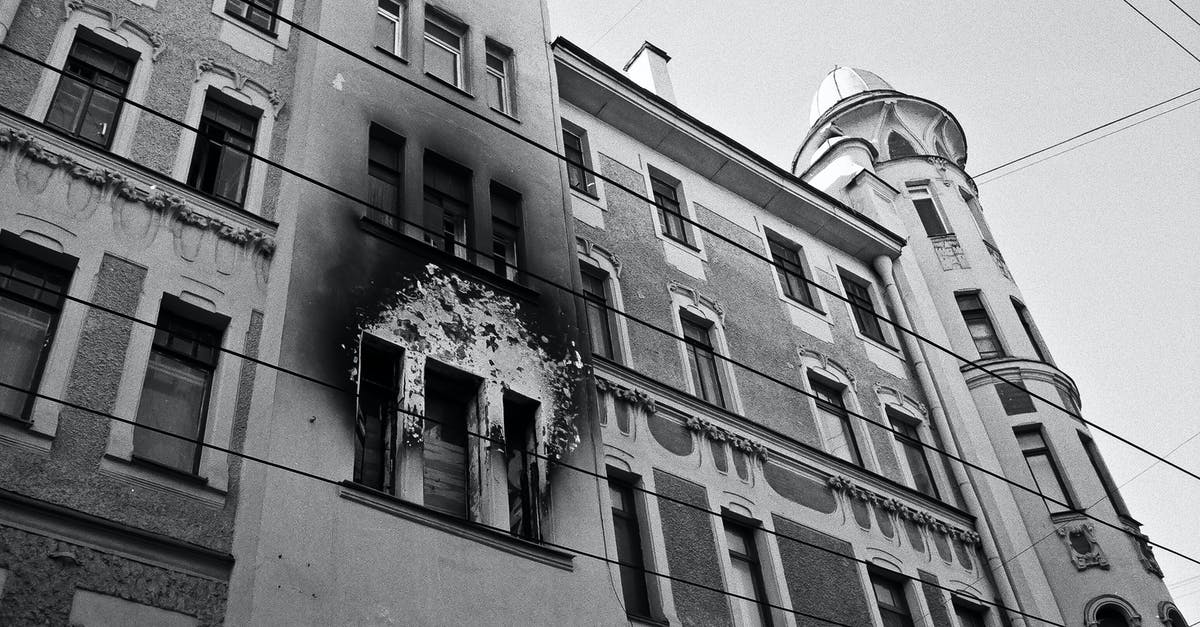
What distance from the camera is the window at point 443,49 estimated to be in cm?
1698

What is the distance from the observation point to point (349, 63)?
15320 mm

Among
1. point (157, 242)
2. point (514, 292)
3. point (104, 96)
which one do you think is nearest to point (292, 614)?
point (157, 242)

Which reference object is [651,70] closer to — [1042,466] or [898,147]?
[898,147]

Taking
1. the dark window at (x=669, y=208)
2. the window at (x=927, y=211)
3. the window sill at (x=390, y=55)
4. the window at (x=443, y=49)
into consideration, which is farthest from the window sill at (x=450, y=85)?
the window at (x=927, y=211)

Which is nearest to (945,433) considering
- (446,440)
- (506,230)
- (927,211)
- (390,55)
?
(927,211)

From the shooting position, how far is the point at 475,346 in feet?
44.1

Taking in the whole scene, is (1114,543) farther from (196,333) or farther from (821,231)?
(196,333)

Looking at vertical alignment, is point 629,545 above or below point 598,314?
below

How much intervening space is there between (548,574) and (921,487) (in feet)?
33.2

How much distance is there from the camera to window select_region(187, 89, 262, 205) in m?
13.6

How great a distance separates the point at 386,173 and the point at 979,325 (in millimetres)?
14391

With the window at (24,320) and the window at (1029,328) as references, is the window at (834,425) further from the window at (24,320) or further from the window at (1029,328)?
the window at (24,320)

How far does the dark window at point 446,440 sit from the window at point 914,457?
9319 millimetres

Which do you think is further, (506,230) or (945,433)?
(945,433)
